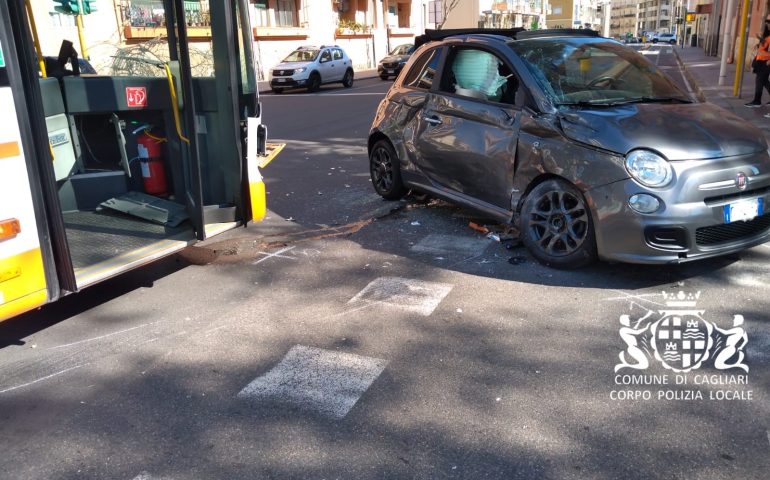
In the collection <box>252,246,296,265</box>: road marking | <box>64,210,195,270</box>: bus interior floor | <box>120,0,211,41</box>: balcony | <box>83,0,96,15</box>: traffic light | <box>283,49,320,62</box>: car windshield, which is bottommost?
<box>252,246,296,265</box>: road marking

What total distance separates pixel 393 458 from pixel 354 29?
42.7 metres

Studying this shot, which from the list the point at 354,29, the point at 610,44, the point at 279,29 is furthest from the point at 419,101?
the point at 354,29

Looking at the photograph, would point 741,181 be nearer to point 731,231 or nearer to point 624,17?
point 731,231

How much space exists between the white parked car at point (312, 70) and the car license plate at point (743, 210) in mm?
22105

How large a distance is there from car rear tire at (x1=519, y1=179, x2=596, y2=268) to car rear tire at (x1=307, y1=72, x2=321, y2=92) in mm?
21389

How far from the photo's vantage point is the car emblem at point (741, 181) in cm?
449

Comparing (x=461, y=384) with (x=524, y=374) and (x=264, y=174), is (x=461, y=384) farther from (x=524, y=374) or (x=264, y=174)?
(x=264, y=174)

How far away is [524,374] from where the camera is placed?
3.60 meters

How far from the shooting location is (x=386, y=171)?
23.6 feet

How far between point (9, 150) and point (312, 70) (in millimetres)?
22666

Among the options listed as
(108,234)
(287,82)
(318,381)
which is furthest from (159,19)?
(287,82)

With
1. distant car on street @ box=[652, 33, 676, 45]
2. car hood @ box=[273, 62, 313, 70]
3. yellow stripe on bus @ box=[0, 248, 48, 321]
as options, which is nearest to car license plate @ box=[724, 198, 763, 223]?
yellow stripe on bus @ box=[0, 248, 48, 321]

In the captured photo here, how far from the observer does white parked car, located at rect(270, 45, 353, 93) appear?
2509 centimetres

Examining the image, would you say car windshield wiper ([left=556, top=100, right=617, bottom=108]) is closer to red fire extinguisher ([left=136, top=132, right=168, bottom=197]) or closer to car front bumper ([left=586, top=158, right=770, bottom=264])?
car front bumper ([left=586, top=158, right=770, bottom=264])
